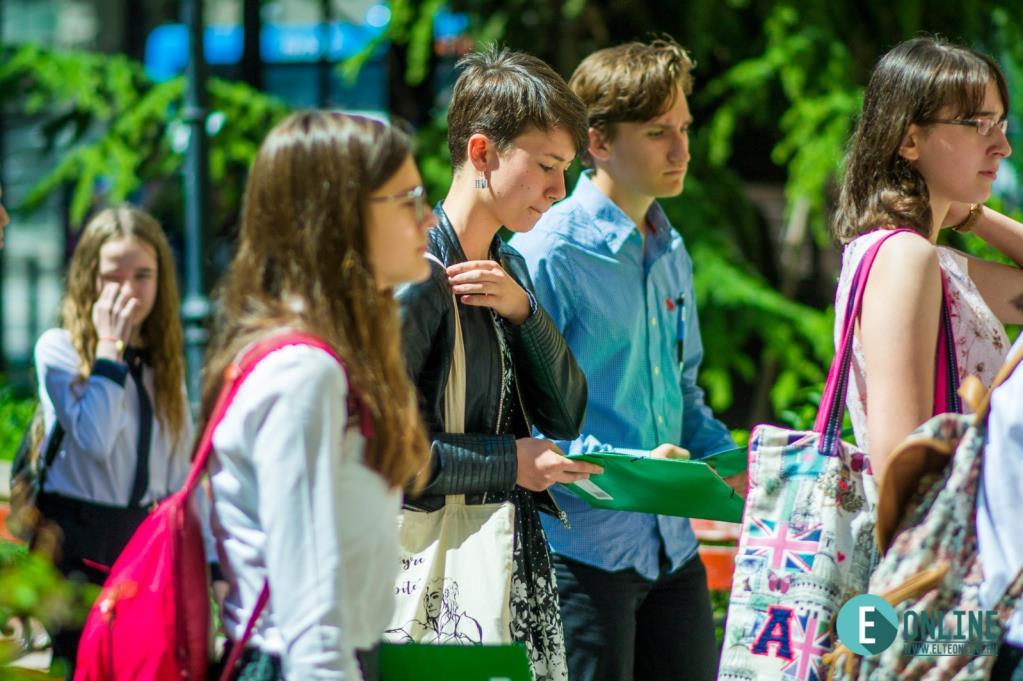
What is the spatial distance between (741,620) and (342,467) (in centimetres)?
97

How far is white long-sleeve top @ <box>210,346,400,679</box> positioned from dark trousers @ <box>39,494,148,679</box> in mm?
2075

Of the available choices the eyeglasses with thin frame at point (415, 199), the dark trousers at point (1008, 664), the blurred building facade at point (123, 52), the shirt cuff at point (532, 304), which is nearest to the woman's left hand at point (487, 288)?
the shirt cuff at point (532, 304)

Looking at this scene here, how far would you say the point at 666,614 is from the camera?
3.32 meters

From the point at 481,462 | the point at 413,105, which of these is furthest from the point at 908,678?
the point at 413,105

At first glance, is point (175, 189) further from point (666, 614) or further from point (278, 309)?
point (278, 309)

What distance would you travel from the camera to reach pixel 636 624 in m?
3.33

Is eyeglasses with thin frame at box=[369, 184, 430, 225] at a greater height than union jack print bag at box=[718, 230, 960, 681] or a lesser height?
greater

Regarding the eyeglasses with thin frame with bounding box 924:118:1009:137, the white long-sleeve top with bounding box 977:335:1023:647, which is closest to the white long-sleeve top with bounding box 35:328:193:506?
the eyeglasses with thin frame with bounding box 924:118:1009:137

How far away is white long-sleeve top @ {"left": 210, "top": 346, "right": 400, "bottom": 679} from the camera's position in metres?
1.81

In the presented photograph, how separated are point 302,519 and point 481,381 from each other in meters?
0.97

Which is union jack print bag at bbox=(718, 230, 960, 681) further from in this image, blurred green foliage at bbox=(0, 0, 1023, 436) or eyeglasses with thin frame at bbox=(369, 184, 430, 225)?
blurred green foliage at bbox=(0, 0, 1023, 436)

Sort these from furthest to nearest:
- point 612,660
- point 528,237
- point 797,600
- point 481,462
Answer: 1. point 528,237
2. point 612,660
3. point 481,462
4. point 797,600

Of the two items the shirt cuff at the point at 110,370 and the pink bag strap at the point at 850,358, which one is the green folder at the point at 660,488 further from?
the shirt cuff at the point at 110,370

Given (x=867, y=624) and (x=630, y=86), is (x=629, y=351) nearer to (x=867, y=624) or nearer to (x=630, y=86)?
(x=630, y=86)
